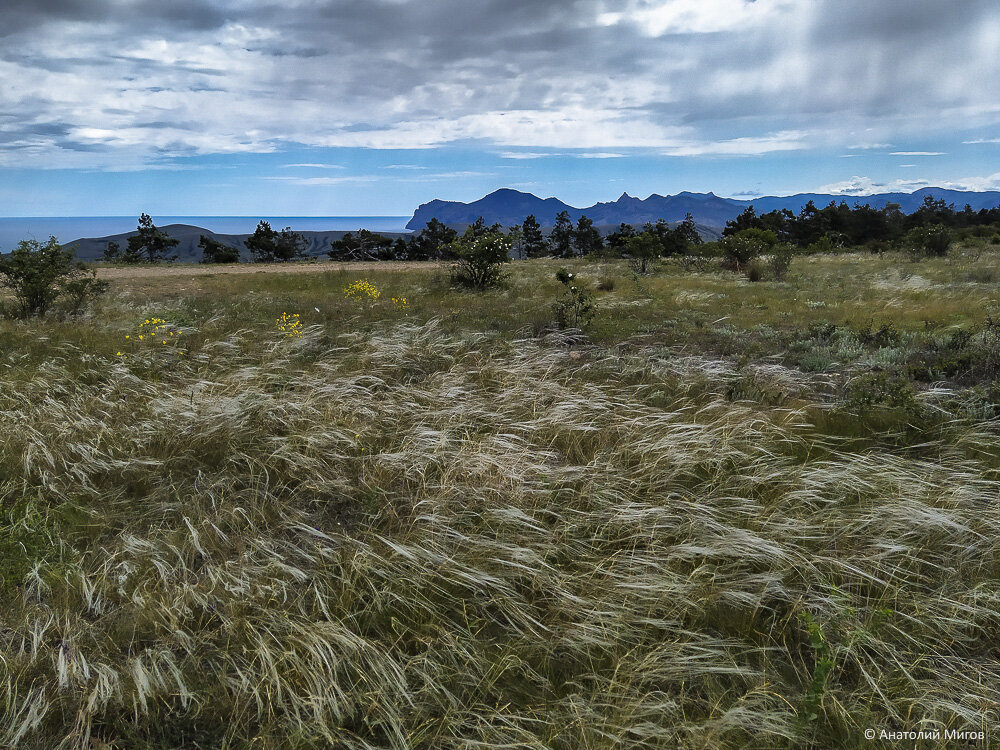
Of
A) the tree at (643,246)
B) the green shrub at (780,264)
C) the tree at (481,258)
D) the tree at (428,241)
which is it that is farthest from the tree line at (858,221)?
the tree at (481,258)

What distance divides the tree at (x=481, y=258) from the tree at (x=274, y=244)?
48214 mm

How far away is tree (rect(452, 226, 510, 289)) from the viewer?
15.5 m

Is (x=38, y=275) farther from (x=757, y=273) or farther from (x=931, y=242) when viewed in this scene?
(x=931, y=242)

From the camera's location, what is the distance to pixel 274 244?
202ft

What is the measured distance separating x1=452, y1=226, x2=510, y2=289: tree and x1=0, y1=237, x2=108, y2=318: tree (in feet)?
29.0

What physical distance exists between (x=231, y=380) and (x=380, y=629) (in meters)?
3.97

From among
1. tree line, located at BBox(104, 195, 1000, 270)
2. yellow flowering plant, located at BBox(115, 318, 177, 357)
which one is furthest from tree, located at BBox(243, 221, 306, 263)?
yellow flowering plant, located at BBox(115, 318, 177, 357)

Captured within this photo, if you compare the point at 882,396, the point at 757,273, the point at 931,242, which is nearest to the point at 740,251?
the point at 757,273

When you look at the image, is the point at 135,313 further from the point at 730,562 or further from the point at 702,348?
the point at 730,562

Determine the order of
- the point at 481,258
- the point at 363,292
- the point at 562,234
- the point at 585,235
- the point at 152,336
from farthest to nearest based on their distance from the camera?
the point at 562,234
the point at 585,235
the point at 481,258
the point at 363,292
the point at 152,336

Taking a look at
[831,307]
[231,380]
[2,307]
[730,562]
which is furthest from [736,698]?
[2,307]

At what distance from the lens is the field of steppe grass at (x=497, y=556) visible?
2.18 meters

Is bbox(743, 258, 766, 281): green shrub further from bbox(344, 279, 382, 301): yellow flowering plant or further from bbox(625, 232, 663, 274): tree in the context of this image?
bbox(344, 279, 382, 301): yellow flowering plant

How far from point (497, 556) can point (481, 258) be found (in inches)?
521
